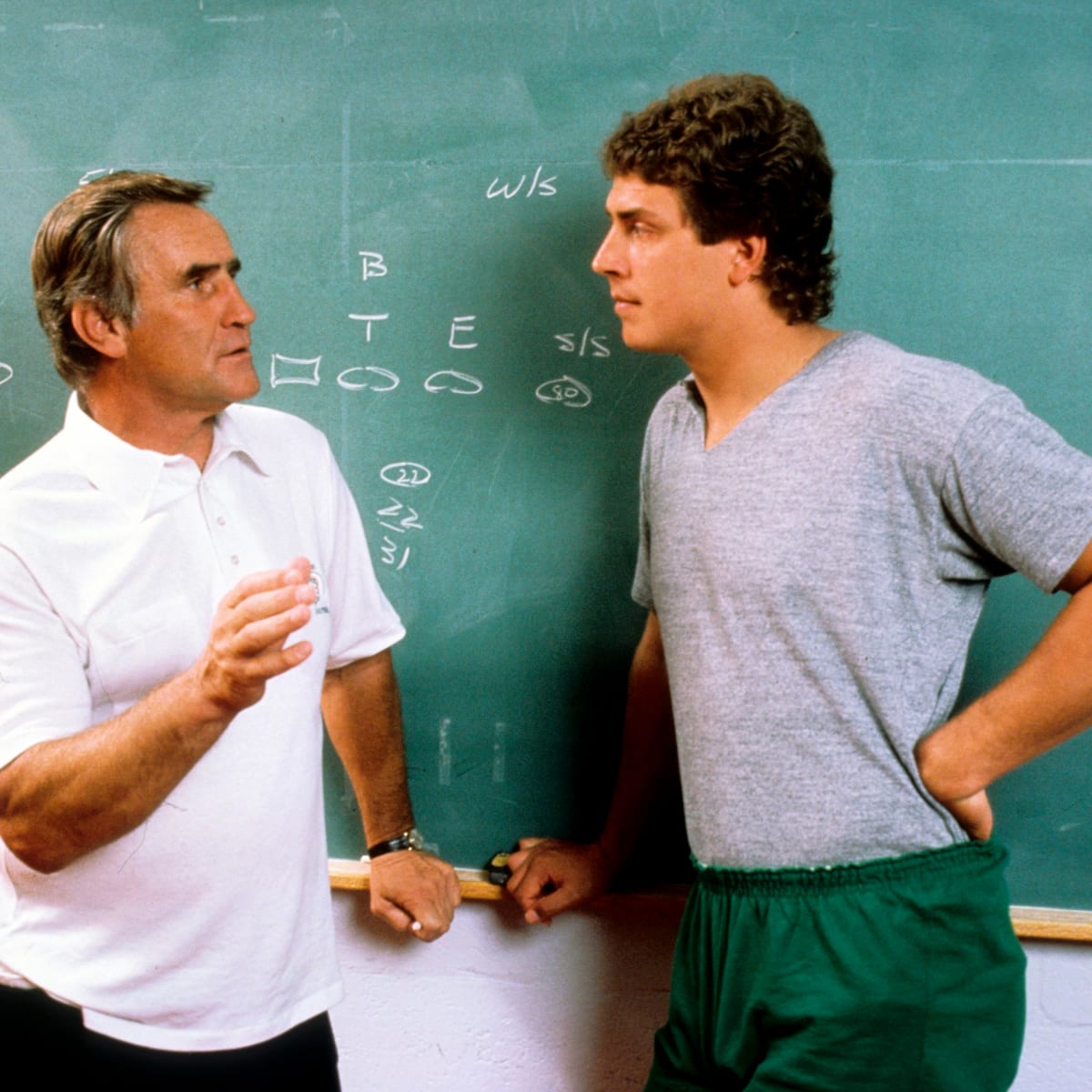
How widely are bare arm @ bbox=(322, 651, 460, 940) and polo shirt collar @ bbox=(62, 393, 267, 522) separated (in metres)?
0.38

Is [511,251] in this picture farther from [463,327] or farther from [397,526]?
[397,526]

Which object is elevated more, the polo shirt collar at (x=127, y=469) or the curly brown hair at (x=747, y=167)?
the curly brown hair at (x=747, y=167)

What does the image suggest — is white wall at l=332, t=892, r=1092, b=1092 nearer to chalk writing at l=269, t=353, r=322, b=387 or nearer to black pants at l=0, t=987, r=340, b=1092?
black pants at l=0, t=987, r=340, b=1092

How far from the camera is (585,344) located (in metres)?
1.50

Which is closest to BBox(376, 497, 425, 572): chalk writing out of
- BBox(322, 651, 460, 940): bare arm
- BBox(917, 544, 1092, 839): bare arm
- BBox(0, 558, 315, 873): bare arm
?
BBox(322, 651, 460, 940): bare arm

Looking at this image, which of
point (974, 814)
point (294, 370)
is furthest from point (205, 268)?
point (974, 814)

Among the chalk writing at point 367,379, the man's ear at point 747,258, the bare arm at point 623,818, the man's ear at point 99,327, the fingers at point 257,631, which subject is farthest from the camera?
the chalk writing at point 367,379

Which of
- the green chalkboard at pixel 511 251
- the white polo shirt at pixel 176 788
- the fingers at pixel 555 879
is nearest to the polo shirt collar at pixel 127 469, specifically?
the white polo shirt at pixel 176 788

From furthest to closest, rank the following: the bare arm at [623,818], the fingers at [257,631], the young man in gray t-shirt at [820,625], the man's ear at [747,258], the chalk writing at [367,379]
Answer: the chalk writing at [367,379] → the bare arm at [623,818] → the man's ear at [747,258] → the young man in gray t-shirt at [820,625] → the fingers at [257,631]

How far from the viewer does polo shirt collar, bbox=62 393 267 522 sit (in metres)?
1.27

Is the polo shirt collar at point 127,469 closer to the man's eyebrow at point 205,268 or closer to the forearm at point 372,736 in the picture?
the man's eyebrow at point 205,268

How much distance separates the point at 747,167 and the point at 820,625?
0.50 metres

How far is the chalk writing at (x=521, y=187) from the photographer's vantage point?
1479 millimetres

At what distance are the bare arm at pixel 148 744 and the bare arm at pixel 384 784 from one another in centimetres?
38
